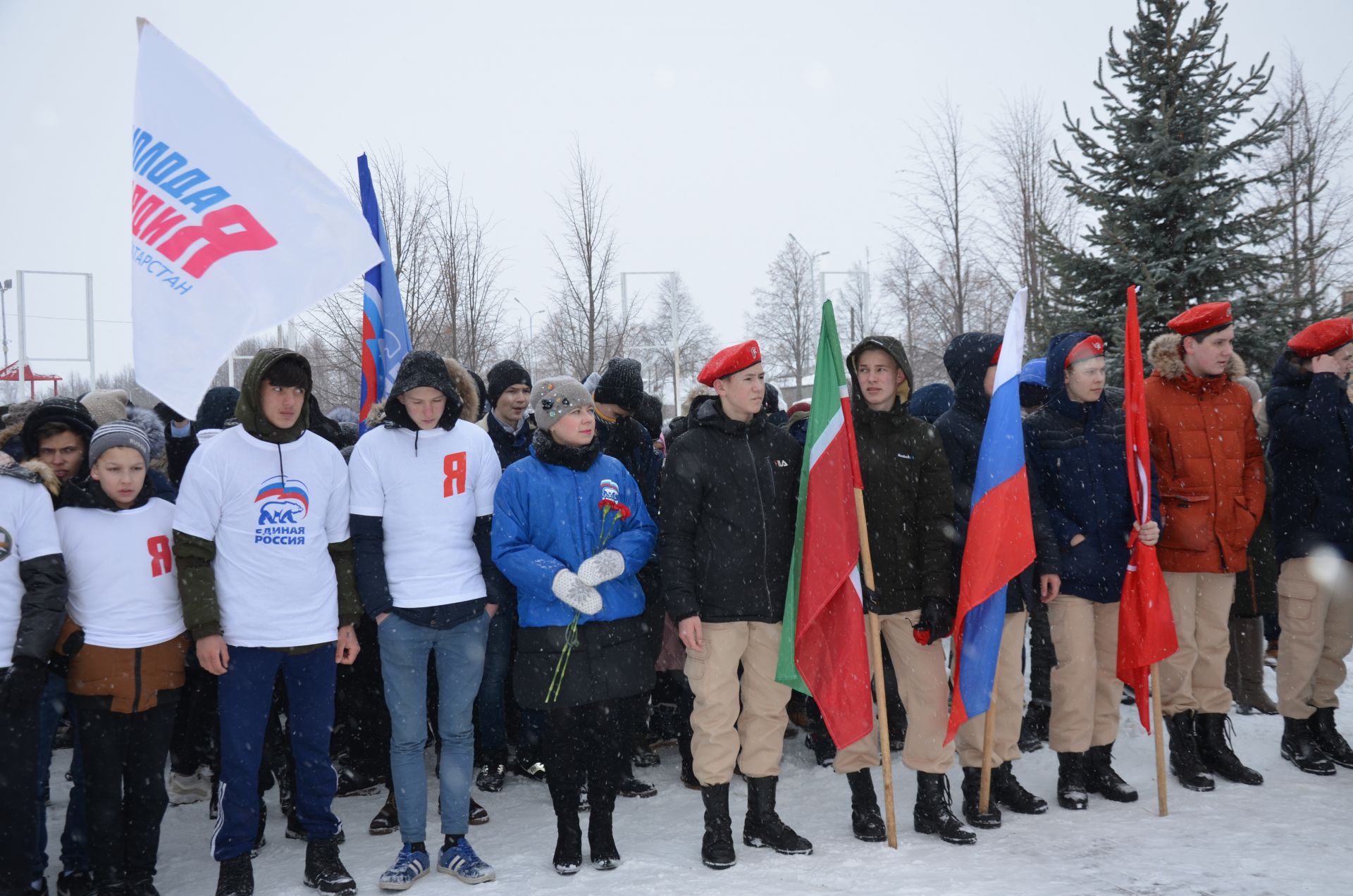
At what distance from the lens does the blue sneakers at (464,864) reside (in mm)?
4203

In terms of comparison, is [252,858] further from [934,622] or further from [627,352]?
[627,352]

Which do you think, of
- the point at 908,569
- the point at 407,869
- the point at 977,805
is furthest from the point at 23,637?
the point at 977,805

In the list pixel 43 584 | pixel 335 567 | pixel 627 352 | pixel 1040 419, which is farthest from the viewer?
pixel 627 352

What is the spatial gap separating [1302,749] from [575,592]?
4587 millimetres

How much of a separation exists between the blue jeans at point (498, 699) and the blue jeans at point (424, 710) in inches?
40.0

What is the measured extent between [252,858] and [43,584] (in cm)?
176

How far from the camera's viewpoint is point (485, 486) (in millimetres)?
4625

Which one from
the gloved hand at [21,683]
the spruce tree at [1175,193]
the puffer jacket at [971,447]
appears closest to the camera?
the gloved hand at [21,683]

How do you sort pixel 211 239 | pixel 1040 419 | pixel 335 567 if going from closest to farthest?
pixel 211 239 < pixel 335 567 < pixel 1040 419

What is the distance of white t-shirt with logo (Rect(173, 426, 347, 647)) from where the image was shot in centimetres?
407

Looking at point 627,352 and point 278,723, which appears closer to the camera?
point 278,723

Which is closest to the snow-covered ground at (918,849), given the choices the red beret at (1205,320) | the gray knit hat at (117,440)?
the gray knit hat at (117,440)

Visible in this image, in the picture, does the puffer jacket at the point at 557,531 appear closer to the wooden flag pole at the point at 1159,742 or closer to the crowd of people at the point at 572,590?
the crowd of people at the point at 572,590

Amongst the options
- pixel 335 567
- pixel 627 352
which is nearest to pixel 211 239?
pixel 335 567
